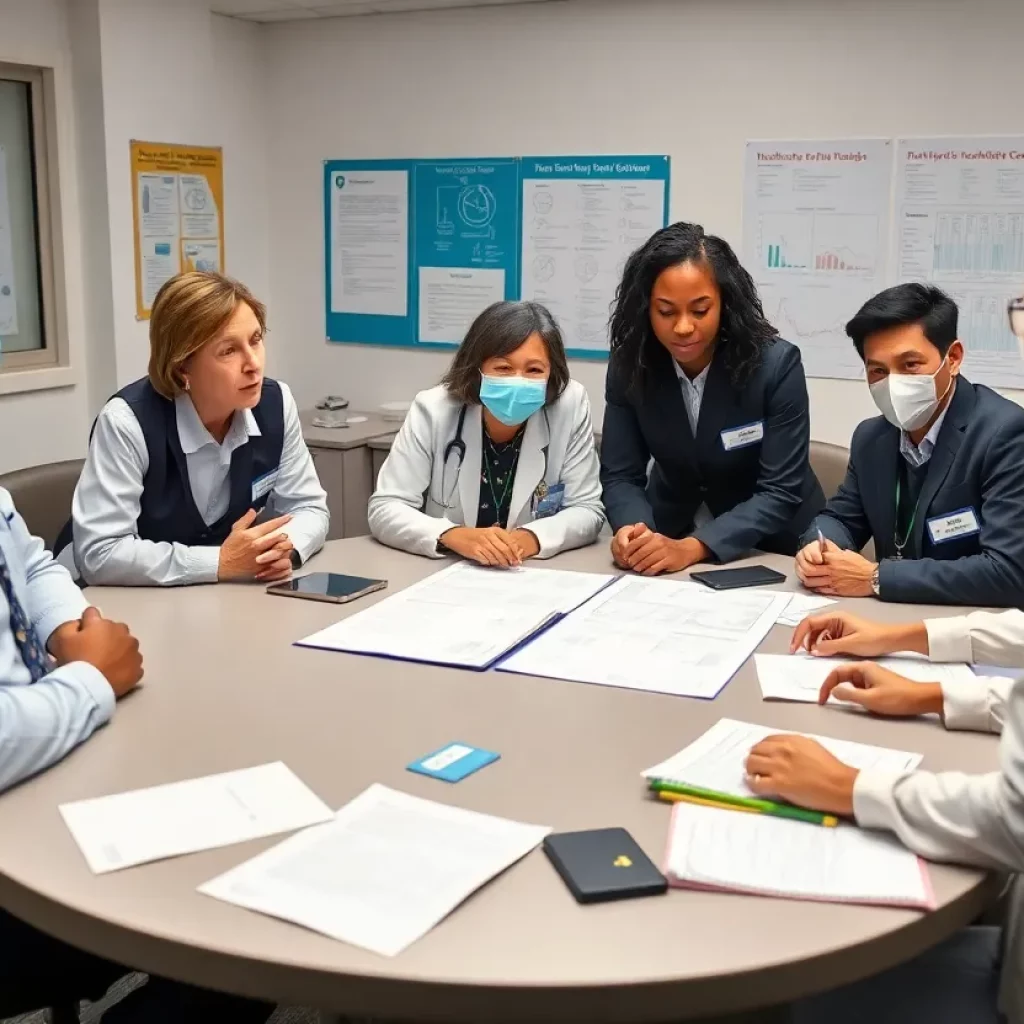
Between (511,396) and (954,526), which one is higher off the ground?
(511,396)

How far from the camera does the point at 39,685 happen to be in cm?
144

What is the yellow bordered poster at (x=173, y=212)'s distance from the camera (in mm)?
4168

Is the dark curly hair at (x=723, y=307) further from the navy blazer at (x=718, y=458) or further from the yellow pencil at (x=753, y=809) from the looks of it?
the yellow pencil at (x=753, y=809)

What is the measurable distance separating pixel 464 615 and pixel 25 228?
287 cm

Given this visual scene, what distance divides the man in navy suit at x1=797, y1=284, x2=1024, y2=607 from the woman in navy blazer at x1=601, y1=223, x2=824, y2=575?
26 centimetres

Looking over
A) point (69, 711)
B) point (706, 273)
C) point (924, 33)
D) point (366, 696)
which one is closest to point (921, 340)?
point (706, 273)

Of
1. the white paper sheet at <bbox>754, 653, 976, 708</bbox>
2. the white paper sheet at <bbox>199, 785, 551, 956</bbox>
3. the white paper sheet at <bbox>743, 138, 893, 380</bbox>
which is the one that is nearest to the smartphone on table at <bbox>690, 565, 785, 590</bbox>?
the white paper sheet at <bbox>754, 653, 976, 708</bbox>

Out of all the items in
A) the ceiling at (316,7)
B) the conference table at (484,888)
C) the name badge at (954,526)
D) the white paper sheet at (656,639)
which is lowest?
the conference table at (484,888)

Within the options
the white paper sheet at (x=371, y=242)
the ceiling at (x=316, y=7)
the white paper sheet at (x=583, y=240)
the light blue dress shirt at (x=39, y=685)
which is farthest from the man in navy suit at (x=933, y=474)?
the white paper sheet at (x=371, y=242)

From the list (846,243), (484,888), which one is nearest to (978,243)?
(846,243)

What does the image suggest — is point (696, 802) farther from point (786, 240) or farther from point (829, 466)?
point (786, 240)

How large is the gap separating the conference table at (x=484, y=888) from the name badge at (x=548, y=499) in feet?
2.75

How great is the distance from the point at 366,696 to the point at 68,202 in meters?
3.14

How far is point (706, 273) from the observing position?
255 centimetres
